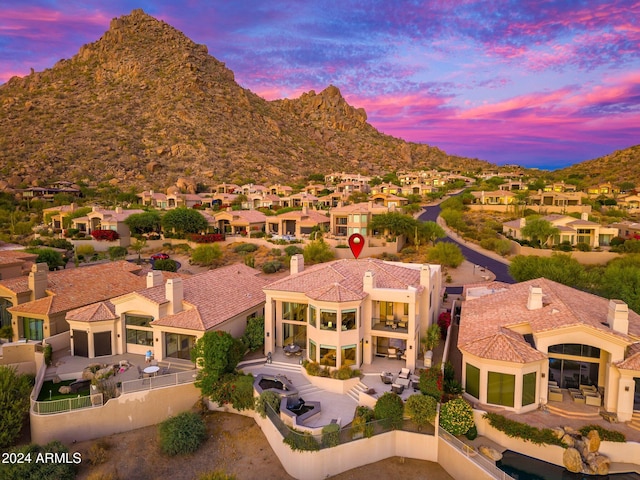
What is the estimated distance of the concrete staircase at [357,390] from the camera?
2154 cm

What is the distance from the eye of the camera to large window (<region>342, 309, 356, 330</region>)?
2355 centimetres

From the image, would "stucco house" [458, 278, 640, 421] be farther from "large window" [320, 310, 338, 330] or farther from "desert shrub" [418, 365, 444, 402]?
"large window" [320, 310, 338, 330]

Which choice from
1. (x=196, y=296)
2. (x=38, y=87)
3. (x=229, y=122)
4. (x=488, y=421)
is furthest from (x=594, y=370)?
(x=38, y=87)

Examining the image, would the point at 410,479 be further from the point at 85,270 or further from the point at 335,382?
the point at 85,270

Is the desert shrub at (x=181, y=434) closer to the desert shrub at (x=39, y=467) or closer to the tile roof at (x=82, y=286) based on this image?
the desert shrub at (x=39, y=467)

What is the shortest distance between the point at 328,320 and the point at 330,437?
22.3ft

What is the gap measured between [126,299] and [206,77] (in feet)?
438

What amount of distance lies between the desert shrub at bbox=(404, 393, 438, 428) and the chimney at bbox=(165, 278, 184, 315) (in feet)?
50.0

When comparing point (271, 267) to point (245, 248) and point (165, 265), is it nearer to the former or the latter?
point (245, 248)

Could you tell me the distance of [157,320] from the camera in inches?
1013

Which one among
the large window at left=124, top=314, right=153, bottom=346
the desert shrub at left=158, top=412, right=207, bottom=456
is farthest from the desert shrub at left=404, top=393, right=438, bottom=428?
the large window at left=124, top=314, right=153, bottom=346

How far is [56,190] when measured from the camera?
301 ft

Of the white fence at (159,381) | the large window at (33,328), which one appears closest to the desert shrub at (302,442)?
the white fence at (159,381)

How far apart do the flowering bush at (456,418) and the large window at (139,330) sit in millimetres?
18286
